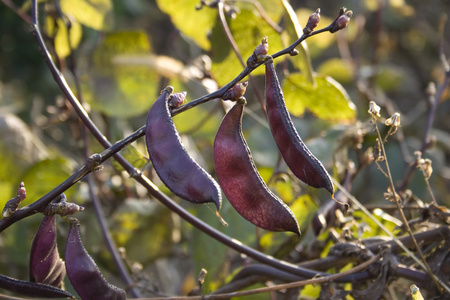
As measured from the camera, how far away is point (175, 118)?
1029mm

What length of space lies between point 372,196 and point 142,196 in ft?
1.53

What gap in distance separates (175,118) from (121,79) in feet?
0.43

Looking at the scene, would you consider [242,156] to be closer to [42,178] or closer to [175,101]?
[175,101]

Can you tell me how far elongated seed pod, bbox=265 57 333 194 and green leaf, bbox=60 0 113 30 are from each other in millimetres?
636

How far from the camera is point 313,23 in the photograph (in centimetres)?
50

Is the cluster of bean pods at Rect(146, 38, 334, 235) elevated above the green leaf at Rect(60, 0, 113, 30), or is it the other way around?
the green leaf at Rect(60, 0, 113, 30)

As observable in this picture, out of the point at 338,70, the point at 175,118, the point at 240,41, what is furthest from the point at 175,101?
the point at 338,70

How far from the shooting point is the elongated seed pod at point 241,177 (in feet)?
1.59

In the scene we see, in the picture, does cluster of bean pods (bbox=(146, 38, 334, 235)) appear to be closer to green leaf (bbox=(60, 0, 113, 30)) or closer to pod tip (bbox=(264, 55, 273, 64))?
pod tip (bbox=(264, 55, 273, 64))

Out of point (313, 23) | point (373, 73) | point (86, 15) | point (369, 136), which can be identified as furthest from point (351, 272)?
point (373, 73)

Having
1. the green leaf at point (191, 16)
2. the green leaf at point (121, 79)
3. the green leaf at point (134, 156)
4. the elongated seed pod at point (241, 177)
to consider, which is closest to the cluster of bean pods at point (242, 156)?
the elongated seed pod at point (241, 177)

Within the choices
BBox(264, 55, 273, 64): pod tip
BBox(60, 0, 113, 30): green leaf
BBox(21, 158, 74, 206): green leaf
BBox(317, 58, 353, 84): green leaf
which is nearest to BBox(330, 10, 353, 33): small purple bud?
BBox(264, 55, 273, 64): pod tip

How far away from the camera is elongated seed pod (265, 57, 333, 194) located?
0.48 metres

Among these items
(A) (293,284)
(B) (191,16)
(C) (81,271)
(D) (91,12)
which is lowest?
(A) (293,284)
